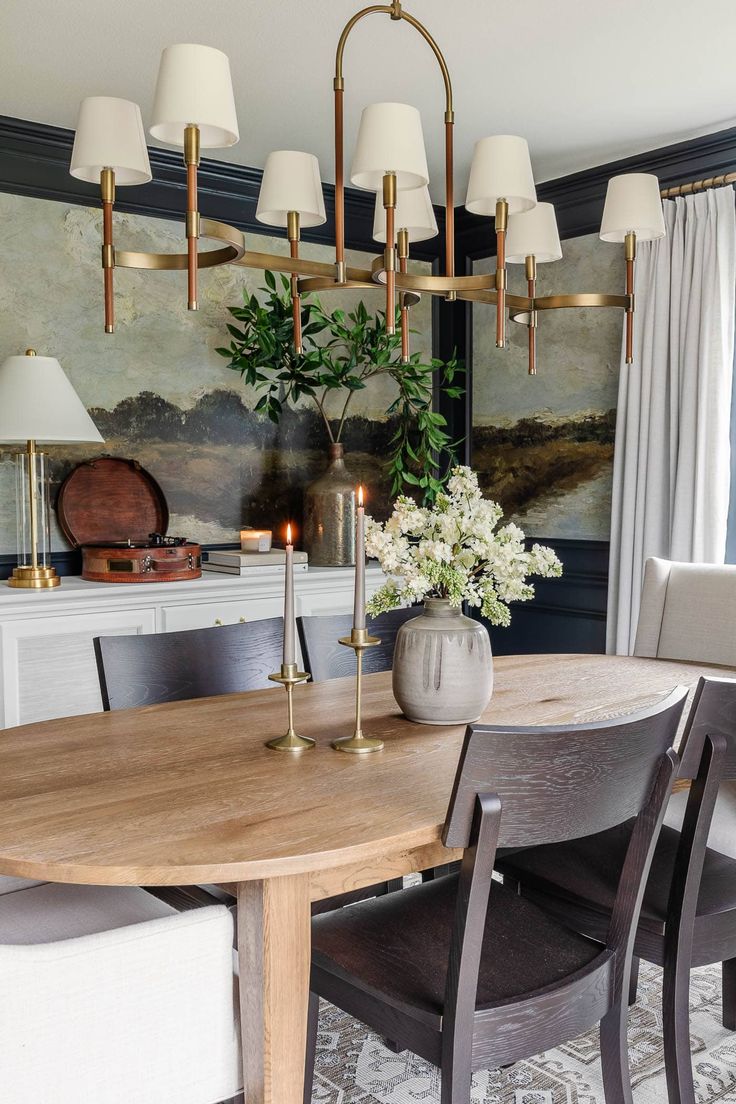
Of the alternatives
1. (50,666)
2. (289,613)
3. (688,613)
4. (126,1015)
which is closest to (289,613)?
(289,613)

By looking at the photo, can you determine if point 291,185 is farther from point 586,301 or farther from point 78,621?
point 78,621

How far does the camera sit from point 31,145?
3721mm

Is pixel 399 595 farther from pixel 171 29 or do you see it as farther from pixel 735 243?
pixel 735 243

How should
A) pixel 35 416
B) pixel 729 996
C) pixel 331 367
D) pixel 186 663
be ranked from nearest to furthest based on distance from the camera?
pixel 729 996 → pixel 186 663 → pixel 35 416 → pixel 331 367

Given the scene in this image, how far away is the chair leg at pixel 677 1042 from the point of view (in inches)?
69.2

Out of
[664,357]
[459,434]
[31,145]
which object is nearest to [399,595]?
[664,357]

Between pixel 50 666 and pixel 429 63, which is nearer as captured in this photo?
pixel 429 63

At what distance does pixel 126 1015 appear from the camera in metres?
1.24

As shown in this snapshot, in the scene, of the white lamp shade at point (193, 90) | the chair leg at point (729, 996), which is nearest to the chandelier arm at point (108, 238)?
the white lamp shade at point (193, 90)

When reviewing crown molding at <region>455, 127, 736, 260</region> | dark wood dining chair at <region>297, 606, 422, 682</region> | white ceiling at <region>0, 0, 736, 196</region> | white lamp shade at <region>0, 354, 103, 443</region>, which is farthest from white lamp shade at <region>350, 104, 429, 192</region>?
crown molding at <region>455, 127, 736, 260</region>

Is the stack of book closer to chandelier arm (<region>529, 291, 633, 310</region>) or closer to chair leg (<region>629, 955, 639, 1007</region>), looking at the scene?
chandelier arm (<region>529, 291, 633, 310</region>)

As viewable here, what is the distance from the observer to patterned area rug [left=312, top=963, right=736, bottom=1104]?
6.39 feet

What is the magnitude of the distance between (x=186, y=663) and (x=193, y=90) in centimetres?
126

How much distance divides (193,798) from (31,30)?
8.33 ft
